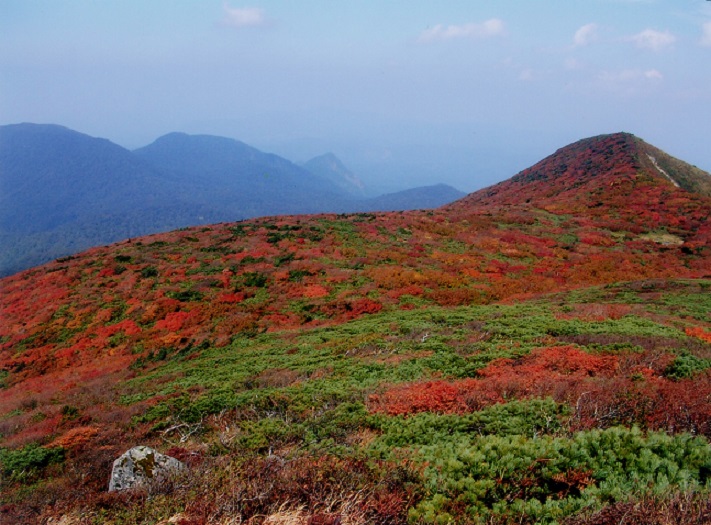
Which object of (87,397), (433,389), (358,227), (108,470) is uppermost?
(358,227)

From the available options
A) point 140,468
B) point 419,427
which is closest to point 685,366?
point 419,427

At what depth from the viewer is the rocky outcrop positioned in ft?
22.7

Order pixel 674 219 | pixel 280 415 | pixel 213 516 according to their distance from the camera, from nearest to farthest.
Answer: pixel 213 516, pixel 280 415, pixel 674 219

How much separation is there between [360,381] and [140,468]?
6.02 m

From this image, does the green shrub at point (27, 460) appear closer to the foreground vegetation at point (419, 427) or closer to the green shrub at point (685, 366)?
the foreground vegetation at point (419, 427)

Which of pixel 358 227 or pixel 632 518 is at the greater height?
pixel 358 227

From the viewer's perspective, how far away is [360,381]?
38.4 ft

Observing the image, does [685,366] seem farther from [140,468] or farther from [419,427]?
[140,468]

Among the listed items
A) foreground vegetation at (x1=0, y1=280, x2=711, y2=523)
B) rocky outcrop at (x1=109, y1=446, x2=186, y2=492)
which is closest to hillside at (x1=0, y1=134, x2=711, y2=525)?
foreground vegetation at (x1=0, y1=280, x2=711, y2=523)

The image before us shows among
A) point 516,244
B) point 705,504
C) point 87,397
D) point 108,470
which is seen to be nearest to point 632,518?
point 705,504

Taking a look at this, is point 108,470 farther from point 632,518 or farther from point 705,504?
point 705,504

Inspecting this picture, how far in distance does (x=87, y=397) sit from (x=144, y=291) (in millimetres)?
13996

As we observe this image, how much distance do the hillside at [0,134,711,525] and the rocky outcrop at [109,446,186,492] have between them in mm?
438

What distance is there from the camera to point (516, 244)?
3988cm
